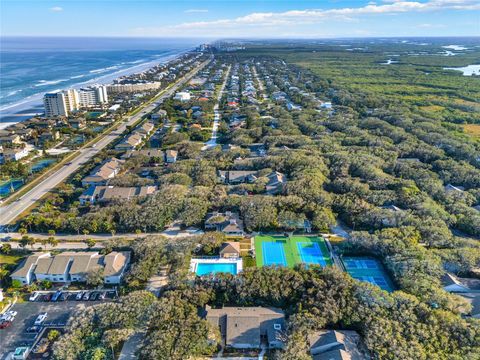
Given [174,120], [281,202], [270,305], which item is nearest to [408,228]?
[281,202]

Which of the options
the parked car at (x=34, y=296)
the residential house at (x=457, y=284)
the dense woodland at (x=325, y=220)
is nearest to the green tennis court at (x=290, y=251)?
the dense woodland at (x=325, y=220)

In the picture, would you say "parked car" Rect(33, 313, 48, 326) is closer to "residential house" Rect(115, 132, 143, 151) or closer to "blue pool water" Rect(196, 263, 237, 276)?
"blue pool water" Rect(196, 263, 237, 276)

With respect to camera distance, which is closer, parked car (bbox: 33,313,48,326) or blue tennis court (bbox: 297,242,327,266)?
parked car (bbox: 33,313,48,326)

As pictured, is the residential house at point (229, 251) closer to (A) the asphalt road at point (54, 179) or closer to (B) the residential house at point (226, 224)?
(B) the residential house at point (226, 224)

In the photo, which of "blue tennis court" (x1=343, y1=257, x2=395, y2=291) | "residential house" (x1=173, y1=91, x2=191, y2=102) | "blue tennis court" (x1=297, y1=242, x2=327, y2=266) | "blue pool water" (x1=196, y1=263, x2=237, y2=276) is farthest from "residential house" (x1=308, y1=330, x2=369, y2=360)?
"residential house" (x1=173, y1=91, x2=191, y2=102)

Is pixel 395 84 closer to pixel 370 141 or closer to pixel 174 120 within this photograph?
pixel 370 141

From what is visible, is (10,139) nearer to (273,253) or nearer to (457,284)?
(273,253)
